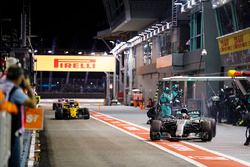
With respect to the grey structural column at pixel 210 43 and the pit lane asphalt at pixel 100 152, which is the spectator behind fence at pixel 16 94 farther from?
the grey structural column at pixel 210 43

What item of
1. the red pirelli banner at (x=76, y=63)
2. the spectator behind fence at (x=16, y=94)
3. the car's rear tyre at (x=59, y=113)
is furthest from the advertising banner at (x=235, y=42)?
the red pirelli banner at (x=76, y=63)

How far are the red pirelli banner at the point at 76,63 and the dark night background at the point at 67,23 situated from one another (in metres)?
10.5

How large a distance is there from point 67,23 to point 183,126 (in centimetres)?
6324

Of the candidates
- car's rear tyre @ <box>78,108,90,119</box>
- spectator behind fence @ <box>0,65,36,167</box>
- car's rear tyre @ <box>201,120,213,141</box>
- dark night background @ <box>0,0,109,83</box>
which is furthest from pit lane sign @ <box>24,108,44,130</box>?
dark night background @ <box>0,0,109,83</box>

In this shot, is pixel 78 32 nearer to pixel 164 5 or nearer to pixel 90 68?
pixel 90 68

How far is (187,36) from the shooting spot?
43344 millimetres

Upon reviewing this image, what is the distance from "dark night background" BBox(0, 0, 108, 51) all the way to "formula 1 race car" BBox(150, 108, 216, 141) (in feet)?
186

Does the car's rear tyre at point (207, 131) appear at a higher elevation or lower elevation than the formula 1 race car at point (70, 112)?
lower

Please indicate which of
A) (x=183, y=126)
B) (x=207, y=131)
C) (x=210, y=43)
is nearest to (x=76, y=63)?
(x=210, y=43)

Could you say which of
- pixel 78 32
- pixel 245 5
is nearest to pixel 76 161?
pixel 245 5

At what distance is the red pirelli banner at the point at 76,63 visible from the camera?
63.4 m

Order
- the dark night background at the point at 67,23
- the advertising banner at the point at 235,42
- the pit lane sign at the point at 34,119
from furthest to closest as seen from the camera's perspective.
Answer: the dark night background at the point at 67,23 → the advertising banner at the point at 235,42 → the pit lane sign at the point at 34,119

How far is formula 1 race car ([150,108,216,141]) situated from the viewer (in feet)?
59.4

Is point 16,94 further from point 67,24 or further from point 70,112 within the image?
point 67,24
